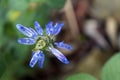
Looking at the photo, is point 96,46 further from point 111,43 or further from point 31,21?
point 31,21

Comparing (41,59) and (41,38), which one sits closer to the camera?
(41,59)

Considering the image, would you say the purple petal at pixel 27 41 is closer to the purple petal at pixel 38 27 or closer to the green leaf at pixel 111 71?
the purple petal at pixel 38 27

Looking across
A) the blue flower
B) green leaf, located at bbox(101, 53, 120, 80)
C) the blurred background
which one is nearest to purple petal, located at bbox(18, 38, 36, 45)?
the blue flower

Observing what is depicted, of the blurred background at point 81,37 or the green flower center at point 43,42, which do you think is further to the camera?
the blurred background at point 81,37

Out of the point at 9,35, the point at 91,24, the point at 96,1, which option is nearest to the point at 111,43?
the point at 91,24

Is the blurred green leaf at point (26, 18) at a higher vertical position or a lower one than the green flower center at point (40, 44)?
higher

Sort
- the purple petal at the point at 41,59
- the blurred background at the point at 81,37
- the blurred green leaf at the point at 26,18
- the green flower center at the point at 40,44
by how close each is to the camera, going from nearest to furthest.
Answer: the purple petal at the point at 41,59 < the green flower center at the point at 40,44 < the blurred green leaf at the point at 26,18 < the blurred background at the point at 81,37

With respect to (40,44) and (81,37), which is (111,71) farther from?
(81,37)

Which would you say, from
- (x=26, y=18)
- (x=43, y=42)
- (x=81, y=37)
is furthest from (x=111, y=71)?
(x=81, y=37)

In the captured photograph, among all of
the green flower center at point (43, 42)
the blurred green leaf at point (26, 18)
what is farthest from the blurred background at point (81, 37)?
the green flower center at point (43, 42)

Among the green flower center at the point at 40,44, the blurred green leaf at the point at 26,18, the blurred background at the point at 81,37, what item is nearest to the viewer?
the green flower center at the point at 40,44

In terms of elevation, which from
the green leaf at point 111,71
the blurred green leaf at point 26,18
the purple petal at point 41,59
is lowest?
the purple petal at point 41,59

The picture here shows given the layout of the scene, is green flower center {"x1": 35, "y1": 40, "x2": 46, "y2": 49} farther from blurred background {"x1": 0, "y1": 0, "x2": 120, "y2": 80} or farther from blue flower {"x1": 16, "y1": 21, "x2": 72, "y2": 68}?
blurred background {"x1": 0, "y1": 0, "x2": 120, "y2": 80}
